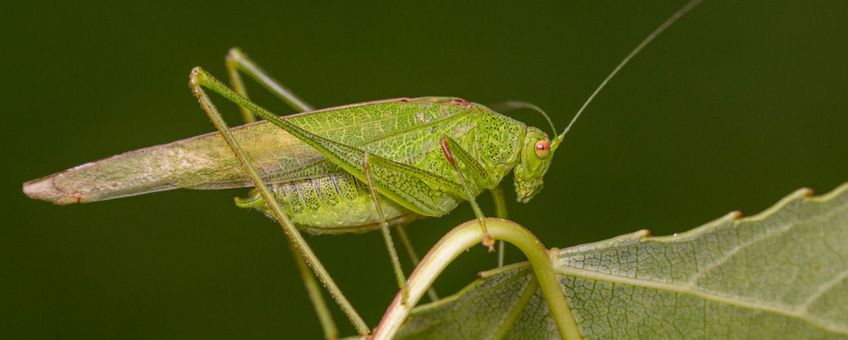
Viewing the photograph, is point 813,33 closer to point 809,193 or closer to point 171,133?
Result: point 809,193

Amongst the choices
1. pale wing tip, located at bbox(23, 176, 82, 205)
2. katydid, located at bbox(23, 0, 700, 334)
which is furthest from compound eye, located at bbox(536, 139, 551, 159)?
pale wing tip, located at bbox(23, 176, 82, 205)

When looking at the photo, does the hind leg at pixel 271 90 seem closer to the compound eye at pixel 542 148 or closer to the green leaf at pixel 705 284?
the green leaf at pixel 705 284

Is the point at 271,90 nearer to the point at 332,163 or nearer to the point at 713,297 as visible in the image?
the point at 332,163

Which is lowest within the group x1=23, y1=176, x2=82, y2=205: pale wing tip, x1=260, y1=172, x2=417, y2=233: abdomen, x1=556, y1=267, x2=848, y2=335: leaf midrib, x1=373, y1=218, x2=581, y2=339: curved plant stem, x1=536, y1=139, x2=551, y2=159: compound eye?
x1=556, y1=267, x2=848, y2=335: leaf midrib

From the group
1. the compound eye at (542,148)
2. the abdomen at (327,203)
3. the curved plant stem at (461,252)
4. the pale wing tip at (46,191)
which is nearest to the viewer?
the curved plant stem at (461,252)

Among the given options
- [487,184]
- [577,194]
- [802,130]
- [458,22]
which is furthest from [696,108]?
[487,184]

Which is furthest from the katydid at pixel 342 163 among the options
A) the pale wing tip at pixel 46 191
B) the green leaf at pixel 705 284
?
the green leaf at pixel 705 284

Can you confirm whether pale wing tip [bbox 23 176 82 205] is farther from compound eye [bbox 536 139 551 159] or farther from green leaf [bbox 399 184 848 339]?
compound eye [bbox 536 139 551 159]

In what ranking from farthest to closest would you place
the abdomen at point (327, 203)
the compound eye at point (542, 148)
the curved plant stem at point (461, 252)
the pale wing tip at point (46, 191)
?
the compound eye at point (542, 148)
the abdomen at point (327, 203)
the pale wing tip at point (46, 191)
the curved plant stem at point (461, 252)
